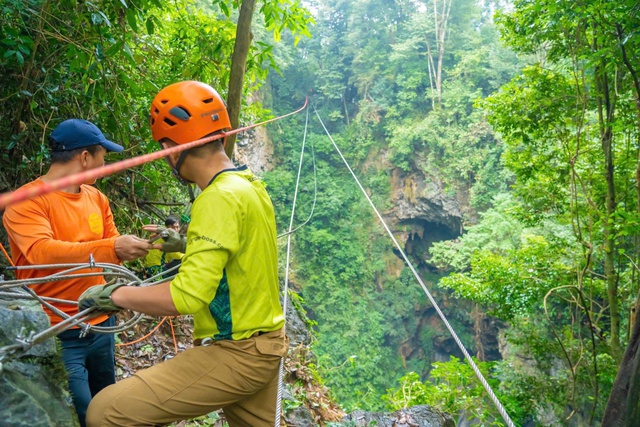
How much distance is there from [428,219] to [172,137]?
21.5m

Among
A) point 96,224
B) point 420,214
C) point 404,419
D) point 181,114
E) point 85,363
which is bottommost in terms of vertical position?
point 420,214

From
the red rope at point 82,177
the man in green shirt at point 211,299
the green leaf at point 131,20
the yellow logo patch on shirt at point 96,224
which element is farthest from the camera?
the green leaf at point 131,20

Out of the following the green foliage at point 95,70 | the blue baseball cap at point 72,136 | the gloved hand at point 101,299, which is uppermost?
the green foliage at point 95,70

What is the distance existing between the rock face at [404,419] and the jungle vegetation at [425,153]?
216cm

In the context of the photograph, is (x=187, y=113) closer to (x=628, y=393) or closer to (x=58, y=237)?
(x=58, y=237)

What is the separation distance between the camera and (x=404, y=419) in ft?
9.92

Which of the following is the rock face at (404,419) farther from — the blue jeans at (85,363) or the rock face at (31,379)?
the rock face at (31,379)

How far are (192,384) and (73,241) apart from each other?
821 millimetres

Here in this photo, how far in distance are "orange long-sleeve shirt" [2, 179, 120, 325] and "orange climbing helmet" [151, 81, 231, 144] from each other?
0.53 metres

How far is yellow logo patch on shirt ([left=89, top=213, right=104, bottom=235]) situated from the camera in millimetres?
1828

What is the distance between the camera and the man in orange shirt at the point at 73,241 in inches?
63.4

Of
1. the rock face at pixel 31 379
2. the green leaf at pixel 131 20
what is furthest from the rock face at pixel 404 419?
the green leaf at pixel 131 20

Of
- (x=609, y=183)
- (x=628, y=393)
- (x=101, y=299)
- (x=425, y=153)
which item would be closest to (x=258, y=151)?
(x=425, y=153)

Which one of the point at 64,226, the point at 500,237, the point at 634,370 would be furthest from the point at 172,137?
the point at 500,237
